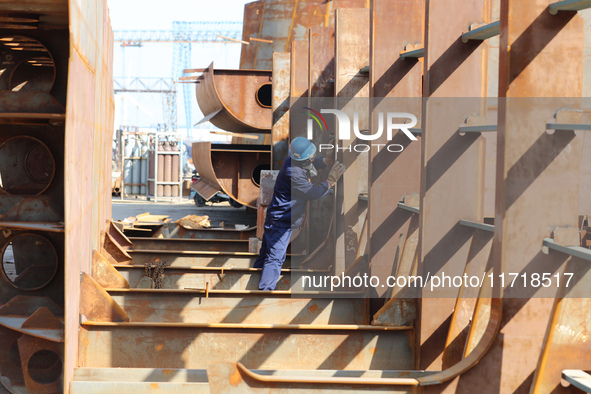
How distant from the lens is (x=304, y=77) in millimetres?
9297

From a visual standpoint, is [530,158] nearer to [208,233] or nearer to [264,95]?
[208,233]

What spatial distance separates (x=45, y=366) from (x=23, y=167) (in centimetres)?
207

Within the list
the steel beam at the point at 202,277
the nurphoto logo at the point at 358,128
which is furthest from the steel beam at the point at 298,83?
the steel beam at the point at 202,277

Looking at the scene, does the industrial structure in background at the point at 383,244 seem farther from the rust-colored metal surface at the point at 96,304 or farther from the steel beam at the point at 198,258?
the steel beam at the point at 198,258

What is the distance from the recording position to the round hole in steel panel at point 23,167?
5938mm

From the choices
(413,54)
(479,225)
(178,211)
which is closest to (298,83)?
(413,54)

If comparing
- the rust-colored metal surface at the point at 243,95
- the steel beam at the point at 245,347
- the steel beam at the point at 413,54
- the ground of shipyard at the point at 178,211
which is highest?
the rust-colored metal surface at the point at 243,95

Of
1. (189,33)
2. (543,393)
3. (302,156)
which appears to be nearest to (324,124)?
(302,156)

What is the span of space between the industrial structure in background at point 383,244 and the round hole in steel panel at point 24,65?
0.07 ft

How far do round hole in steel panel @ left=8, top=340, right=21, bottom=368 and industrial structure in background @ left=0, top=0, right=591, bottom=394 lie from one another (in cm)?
2

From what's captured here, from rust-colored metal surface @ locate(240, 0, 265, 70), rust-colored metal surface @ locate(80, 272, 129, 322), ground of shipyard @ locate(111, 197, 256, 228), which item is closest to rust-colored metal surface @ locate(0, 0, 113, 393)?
rust-colored metal surface @ locate(80, 272, 129, 322)

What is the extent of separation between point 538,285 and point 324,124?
18.3 feet

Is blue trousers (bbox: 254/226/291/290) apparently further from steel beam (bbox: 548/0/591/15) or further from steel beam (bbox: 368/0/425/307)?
steel beam (bbox: 548/0/591/15)

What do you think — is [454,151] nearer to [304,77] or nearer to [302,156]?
[302,156]
